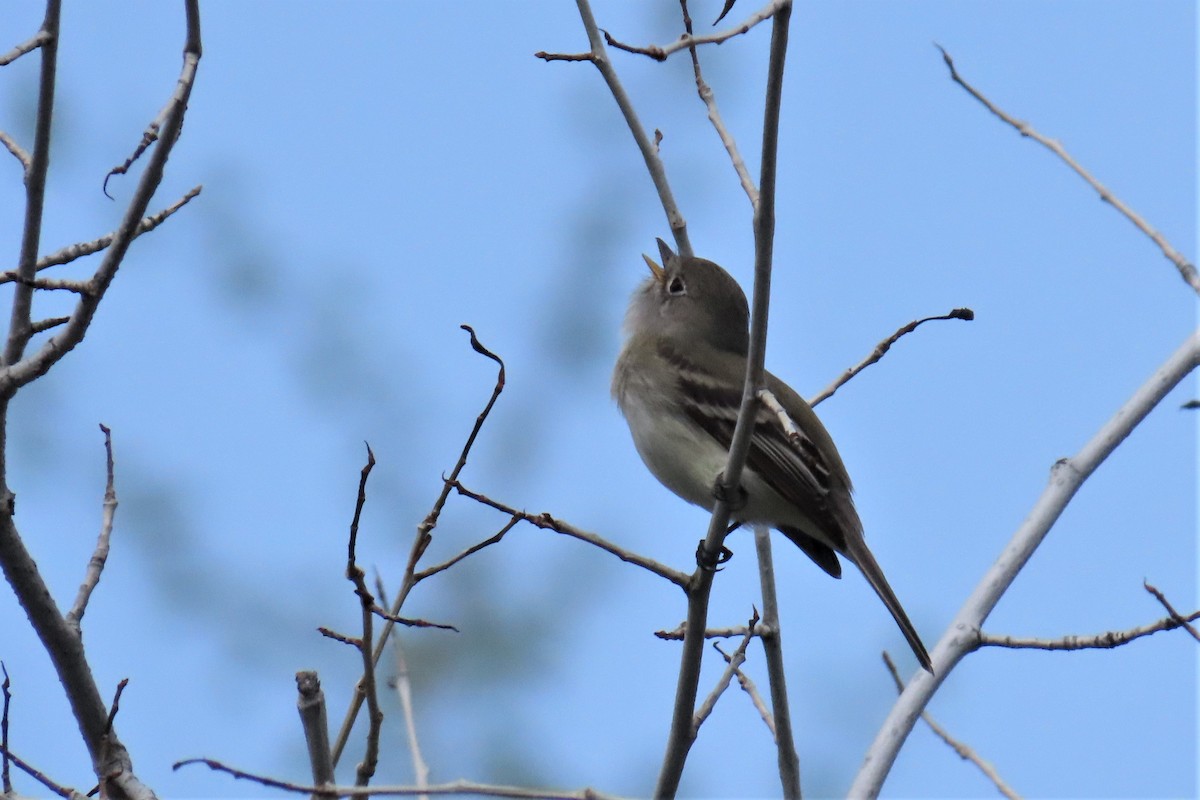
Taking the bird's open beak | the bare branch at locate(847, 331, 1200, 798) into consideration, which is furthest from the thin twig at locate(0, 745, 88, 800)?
the bird's open beak

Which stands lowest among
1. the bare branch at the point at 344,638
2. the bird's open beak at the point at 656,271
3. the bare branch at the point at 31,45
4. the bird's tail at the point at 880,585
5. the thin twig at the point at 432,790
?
the thin twig at the point at 432,790

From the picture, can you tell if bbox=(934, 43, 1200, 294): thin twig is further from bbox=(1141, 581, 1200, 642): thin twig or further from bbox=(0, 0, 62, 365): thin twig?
bbox=(0, 0, 62, 365): thin twig

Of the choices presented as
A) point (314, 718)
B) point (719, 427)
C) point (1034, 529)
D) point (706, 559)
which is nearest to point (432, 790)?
point (314, 718)

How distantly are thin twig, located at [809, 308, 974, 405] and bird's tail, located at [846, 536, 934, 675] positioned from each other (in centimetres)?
81

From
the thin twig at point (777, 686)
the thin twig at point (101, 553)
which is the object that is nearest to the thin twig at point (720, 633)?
the thin twig at point (777, 686)

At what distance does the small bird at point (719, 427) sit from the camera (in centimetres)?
516

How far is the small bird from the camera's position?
16.9 ft

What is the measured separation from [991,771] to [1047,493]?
0.94 m

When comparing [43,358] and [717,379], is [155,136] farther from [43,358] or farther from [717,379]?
[717,379]

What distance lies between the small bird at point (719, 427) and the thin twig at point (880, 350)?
0.21 m

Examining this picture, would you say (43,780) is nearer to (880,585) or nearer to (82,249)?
(82,249)

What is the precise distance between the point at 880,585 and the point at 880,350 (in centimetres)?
100

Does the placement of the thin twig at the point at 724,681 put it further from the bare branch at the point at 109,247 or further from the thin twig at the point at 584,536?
the bare branch at the point at 109,247

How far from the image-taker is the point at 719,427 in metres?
5.41
